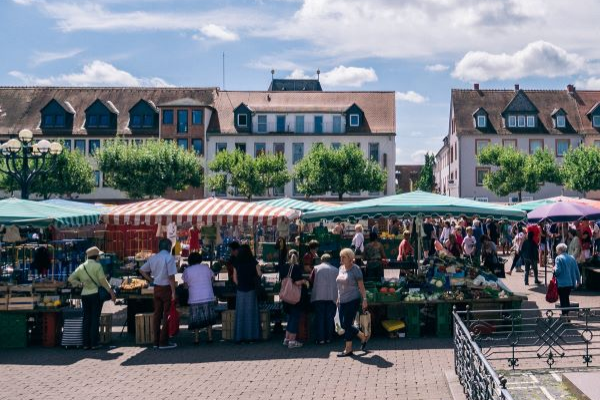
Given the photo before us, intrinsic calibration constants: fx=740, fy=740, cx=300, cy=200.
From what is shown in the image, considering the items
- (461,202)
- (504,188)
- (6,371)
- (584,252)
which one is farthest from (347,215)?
→ (504,188)

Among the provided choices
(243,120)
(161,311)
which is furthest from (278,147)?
(161,311)

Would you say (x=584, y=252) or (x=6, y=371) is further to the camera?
(x=584, y=252)

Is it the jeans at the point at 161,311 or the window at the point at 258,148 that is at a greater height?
the window at the point at 258,148

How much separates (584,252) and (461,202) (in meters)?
7.45

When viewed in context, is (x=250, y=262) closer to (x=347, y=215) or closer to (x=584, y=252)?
(x=347, y=215)

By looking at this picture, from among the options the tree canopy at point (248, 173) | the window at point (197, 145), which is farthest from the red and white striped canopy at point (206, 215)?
the window at point (197, 145)

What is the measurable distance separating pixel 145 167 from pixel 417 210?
34.5 meters

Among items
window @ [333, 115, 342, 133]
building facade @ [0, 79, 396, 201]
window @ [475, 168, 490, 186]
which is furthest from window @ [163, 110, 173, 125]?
window @ [475, 168, 490, 186]

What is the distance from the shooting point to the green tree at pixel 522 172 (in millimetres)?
51250

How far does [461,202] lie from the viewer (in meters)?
15.3

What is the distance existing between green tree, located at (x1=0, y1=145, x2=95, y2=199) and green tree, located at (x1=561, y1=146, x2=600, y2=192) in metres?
32.1

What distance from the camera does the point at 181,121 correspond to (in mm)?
54125

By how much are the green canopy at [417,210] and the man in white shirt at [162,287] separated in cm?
386

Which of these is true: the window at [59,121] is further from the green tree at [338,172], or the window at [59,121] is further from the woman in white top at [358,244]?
the woman in white top at [358,244]
